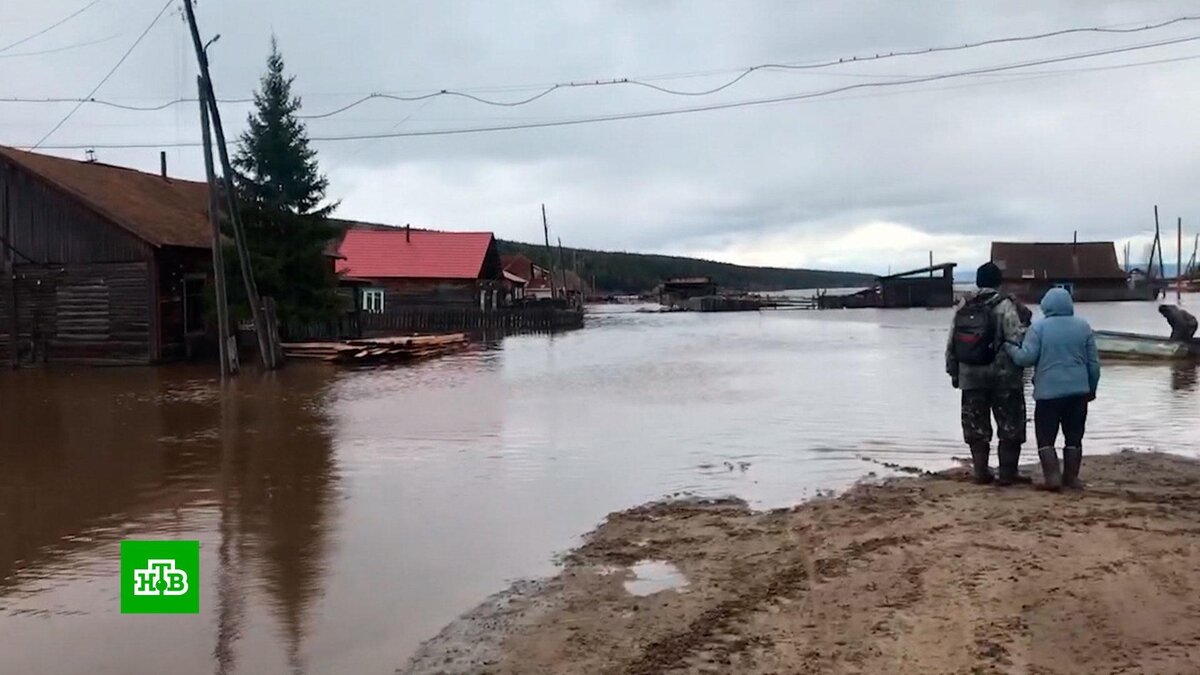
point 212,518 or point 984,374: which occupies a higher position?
point 984,374

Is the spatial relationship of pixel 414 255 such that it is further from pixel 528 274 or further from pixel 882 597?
pixel 882 597

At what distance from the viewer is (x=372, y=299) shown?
1988 inches

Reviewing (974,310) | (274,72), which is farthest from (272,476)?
(274,72)

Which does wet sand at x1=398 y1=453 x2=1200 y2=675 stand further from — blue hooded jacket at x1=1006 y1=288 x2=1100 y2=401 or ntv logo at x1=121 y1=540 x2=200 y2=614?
ntv logo at x1=121 y1=540 x2=200 y2=614

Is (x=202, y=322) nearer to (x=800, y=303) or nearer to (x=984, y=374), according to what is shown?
(x=984, y=374)

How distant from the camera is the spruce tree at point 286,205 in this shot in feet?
91.9

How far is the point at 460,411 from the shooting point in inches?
617

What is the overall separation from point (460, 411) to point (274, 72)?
1827 centimetres

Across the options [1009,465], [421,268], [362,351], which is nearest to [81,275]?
[362,351]

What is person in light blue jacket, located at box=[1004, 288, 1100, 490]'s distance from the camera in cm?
759

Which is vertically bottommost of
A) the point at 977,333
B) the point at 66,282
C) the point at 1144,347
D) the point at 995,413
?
the point at 1144,347

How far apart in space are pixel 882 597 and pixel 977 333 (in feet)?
11.4

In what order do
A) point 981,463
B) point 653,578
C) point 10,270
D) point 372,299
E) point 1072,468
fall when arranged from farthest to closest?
1. point 372,299
2. point 10,270
3. point 981,463
4. point 1072,468
5. point 653,578

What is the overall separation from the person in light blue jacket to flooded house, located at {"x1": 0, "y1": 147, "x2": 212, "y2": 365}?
23585mm
